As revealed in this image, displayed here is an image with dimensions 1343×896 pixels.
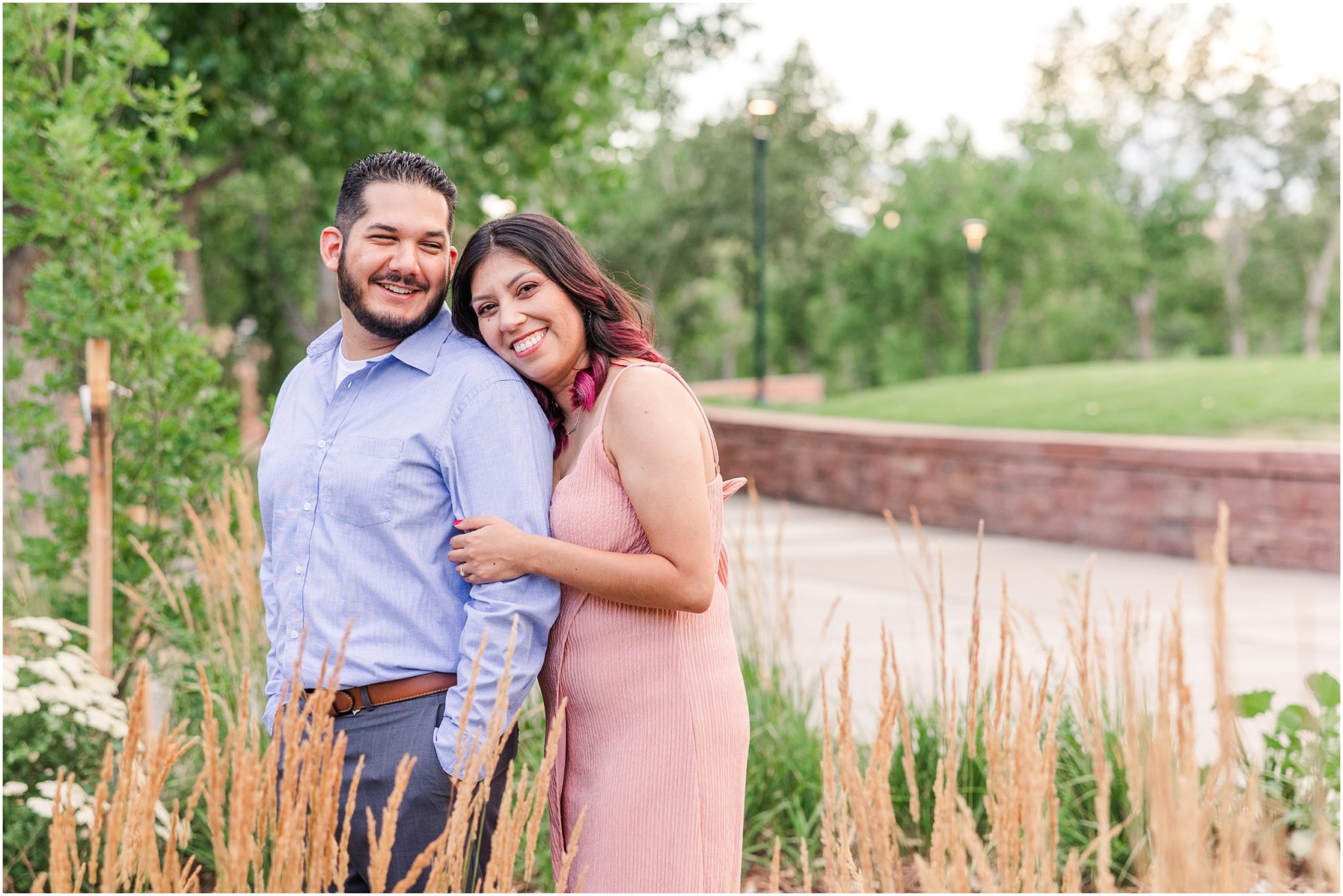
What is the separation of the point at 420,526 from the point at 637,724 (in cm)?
56

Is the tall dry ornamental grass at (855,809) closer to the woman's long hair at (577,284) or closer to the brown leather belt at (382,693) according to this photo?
the brown leather belt at (382,693)

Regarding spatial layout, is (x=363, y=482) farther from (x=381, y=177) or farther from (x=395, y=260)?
(x=381, y=177)

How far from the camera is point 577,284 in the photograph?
215 centimetres

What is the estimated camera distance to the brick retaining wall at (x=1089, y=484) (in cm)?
793

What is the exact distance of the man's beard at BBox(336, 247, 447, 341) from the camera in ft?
7.07

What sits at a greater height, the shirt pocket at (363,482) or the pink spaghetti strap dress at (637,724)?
the shirt pocket at (363,482)

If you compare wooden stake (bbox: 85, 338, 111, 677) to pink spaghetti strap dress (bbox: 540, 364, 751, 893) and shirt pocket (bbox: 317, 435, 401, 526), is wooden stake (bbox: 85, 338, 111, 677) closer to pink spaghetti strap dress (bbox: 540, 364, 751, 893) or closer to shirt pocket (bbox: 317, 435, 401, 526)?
shirt pocket (bbox: 317, 435, 401, 526)

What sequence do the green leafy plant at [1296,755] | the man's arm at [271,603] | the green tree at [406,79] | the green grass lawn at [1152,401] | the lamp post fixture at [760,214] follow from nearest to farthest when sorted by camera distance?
the man's arm at [271,603] < the green leafy plant at [1296,755] < the green tree at [406,79] < the green grass lawn at [1152,401] < the lamp post fixture at [760,214]

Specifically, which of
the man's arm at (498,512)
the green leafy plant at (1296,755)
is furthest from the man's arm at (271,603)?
the green leafy plant at (1296,755)

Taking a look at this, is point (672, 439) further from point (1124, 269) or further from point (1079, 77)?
point (1079, 77)

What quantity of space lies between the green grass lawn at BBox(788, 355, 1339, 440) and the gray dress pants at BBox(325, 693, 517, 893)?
9.43 metres

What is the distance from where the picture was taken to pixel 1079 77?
1513 inches

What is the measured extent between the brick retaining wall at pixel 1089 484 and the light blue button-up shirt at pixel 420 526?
6.85m

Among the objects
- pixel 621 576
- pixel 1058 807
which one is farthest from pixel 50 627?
pixel 1058 807
